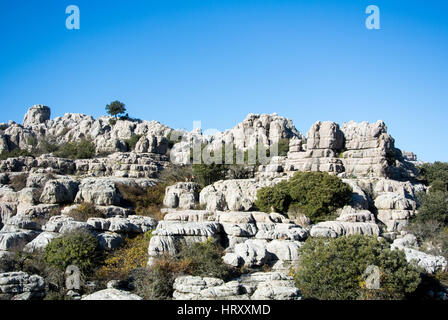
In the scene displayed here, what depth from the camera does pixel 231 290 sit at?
13.6 m

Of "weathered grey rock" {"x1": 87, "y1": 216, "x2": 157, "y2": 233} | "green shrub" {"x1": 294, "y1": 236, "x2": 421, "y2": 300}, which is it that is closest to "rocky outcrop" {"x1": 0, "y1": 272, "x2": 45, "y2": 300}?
"weathered grey rock" {"x1": 87, "y1": 216, "x2": 157, "y2": 233}

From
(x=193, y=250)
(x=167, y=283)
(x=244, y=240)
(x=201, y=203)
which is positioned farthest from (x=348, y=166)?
(x=167, y=283)

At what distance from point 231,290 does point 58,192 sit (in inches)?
689

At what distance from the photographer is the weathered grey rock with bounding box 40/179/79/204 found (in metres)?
26.3

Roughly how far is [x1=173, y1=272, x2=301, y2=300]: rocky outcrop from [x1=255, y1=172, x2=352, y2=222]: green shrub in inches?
438

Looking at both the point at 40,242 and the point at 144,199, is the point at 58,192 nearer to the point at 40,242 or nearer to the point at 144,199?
the point at 144,199

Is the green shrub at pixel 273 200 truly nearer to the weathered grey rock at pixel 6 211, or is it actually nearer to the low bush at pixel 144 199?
the low bush at pixel 144 199

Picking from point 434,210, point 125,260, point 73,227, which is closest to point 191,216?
point 125,260

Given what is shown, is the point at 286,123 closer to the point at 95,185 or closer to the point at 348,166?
the point at 348,166

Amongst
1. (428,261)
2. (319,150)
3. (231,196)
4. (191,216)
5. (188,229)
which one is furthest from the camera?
(319,150)

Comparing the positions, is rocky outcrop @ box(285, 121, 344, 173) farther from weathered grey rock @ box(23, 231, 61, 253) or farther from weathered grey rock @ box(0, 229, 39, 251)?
weathered grey rock @ box(0, 229, 39, 251)

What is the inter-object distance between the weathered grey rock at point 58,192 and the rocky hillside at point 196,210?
0.07 metres
